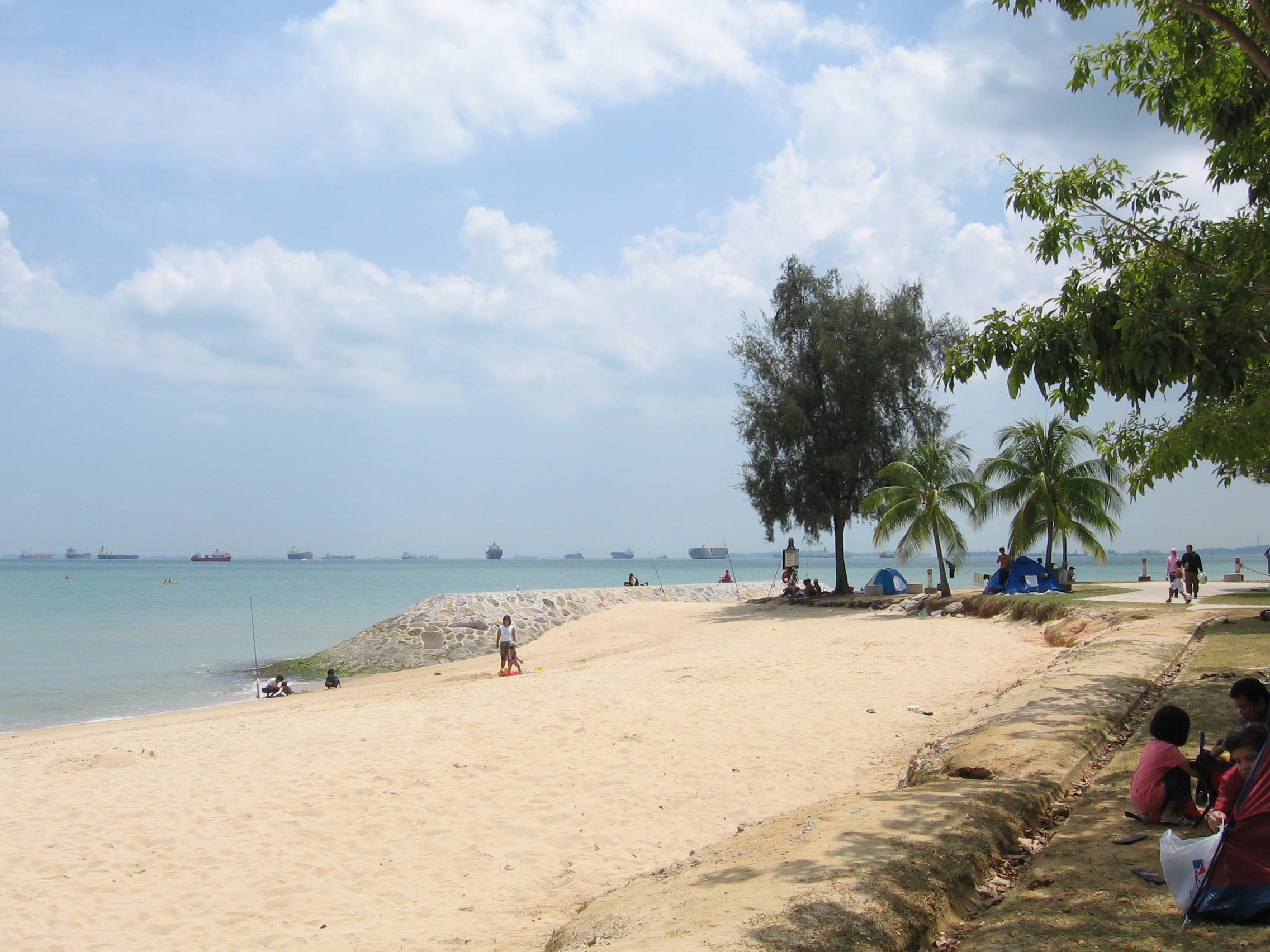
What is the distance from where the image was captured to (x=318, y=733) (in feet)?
35.9

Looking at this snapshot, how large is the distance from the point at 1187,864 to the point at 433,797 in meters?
6.30

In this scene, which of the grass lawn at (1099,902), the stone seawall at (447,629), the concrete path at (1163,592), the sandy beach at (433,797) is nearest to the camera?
the grass lawn at (1099,902)

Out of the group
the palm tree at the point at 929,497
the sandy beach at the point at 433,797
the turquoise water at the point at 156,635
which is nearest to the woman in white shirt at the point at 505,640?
the sandy beach at the point at 433,797

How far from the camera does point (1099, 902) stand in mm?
3959

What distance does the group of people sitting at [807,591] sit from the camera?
104ft

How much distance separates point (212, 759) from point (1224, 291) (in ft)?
36.0

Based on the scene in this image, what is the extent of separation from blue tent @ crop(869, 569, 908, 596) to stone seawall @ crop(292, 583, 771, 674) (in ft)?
34.3

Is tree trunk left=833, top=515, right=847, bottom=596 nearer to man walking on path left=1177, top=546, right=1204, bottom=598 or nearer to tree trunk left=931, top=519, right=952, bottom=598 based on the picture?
tree trunk left=931, top=519, right=952, bottom=598

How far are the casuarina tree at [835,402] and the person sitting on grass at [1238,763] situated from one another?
25.0 metres

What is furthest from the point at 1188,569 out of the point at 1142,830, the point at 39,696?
the point at 39,696

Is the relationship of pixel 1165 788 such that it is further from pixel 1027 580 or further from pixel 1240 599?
pixel 1027 580

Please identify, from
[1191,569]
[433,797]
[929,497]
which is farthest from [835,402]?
[433,797]

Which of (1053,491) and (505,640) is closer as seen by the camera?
(505,640)

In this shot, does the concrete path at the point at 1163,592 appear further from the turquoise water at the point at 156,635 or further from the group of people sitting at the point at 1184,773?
the group of people sitting at the point at 1184,773
